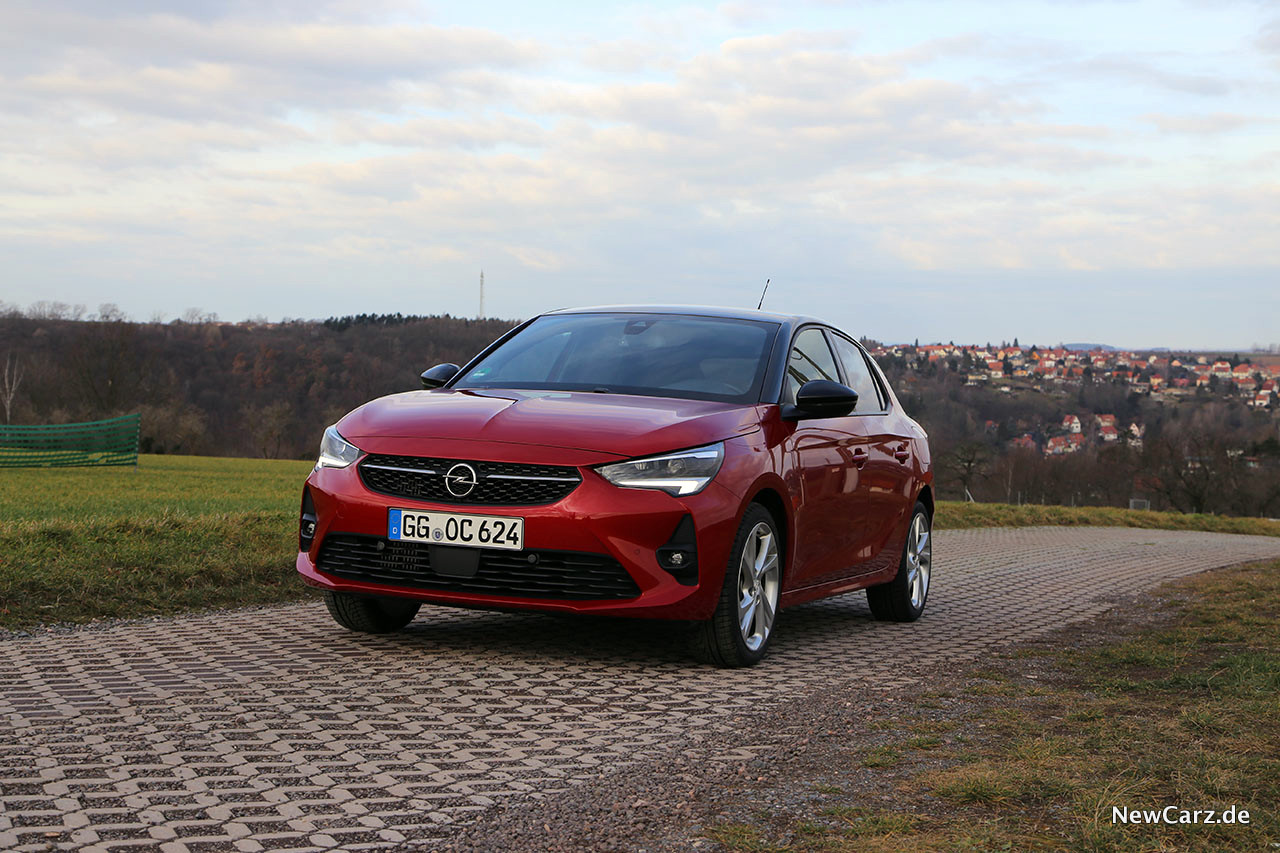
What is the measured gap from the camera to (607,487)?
5781 mm

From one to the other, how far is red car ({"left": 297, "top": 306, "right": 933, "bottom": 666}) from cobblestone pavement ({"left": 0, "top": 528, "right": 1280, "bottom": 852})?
0.35 metres

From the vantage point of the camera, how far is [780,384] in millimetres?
6934

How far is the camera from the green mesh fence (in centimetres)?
4266

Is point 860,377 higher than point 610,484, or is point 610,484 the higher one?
point 860,377

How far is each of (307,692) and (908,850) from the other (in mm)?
2769

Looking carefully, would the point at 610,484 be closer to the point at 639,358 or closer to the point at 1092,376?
the point at 639,358

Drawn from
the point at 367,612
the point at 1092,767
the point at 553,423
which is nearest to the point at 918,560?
the point at 553,423

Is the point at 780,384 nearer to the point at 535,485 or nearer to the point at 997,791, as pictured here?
the point at 535,485

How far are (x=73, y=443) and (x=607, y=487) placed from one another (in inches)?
1682

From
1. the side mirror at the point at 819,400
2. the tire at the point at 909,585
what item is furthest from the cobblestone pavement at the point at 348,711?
the side mirror at the point at 819,400

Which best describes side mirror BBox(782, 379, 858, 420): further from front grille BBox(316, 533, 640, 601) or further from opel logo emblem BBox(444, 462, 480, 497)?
opel logo emblem BBox(444, 462, 480, 497)

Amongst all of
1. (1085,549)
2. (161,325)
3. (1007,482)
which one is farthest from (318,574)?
(1007,482)

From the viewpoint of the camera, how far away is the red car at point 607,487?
19.0ft

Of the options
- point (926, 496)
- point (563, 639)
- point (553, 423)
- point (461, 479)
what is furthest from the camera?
point (926, 496)
